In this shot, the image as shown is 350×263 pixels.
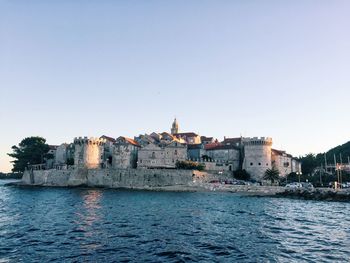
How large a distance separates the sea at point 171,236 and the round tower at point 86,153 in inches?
1523

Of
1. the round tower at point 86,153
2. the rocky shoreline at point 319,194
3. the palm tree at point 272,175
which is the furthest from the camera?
the round tower at point 86,153

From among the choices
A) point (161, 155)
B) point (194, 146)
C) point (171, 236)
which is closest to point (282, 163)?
point (194, 146)

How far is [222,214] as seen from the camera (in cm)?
2816

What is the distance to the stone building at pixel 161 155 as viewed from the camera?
2822 inches

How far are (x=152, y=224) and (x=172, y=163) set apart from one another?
162ft

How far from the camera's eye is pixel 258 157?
68.1 metres

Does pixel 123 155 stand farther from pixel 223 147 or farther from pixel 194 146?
pixel 223 147

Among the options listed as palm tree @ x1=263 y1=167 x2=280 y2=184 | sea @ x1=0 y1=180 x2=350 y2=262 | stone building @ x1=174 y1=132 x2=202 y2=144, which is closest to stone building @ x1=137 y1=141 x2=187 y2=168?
stone building @ x1=174 y1=132 x2=202 y2=144

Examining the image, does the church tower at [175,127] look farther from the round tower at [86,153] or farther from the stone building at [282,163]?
the stone building at [282,163]

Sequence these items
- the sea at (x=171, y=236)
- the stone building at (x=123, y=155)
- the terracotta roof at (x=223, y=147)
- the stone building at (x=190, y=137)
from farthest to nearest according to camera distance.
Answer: the stone building at (x=190, y=137)
the terracotta roof at (x=223, y=147)
the stone building at (x=123, y=155)
the sea at (x=171, y=236)

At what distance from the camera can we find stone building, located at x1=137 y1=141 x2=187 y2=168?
71.7 meters

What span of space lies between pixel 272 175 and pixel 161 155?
82.6ft

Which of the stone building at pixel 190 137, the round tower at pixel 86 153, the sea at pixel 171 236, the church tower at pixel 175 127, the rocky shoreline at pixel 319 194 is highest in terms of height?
the church tower at pixel 175 127

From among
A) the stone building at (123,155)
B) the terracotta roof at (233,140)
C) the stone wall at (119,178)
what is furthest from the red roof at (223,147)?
the stone building at (123,155)
